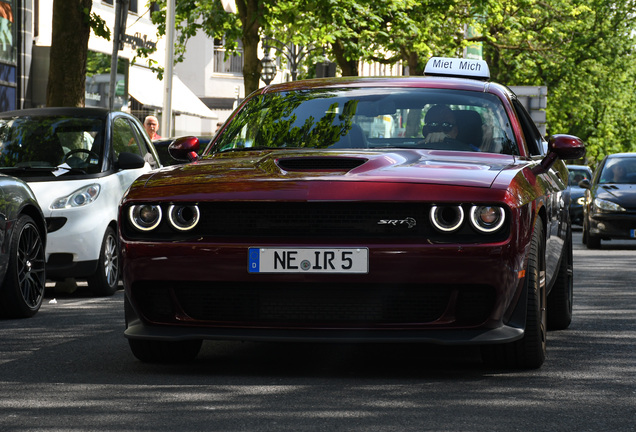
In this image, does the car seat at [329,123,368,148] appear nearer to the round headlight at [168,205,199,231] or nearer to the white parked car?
the round headlight at [168,205,199,231]

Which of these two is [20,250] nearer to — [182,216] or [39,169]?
[39,169]

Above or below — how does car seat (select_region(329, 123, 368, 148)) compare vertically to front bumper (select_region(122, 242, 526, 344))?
above

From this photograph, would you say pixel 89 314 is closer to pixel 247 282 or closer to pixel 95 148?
pixel 95 148

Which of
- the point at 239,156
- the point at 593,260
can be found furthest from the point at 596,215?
the point at 239,156

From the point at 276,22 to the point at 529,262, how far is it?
1072 inches

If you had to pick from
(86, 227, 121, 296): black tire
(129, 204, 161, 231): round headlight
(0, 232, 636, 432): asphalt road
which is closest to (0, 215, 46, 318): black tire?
(0, 232, 636, 432): asphalt road

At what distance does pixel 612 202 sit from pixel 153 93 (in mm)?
20723

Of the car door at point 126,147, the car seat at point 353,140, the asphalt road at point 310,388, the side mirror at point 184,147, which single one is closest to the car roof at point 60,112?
the car door at point 126,147

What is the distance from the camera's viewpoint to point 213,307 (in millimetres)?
6484

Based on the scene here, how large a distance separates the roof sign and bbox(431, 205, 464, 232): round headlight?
5255 millimetres

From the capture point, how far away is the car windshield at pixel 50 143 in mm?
12180

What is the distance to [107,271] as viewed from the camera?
481 inches

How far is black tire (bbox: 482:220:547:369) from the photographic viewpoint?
6543 millimetres

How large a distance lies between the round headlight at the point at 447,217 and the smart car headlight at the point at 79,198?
20.1 ft
